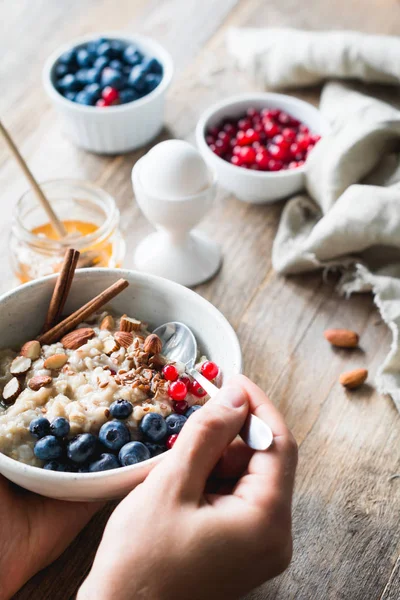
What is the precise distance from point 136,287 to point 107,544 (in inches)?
17.2

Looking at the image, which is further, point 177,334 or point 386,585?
point 177,334

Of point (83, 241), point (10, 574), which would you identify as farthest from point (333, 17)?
point (10, 574)

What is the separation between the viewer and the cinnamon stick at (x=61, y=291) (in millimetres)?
1084

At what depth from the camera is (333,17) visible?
6.95 feet

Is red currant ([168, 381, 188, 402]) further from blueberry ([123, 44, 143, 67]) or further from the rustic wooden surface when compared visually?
blueberry ([123, 44, 143, 67])

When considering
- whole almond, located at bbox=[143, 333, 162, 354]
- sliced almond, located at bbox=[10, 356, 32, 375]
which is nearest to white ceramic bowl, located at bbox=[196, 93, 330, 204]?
whole almond, located at bbox=[143, 333, 162, 354]

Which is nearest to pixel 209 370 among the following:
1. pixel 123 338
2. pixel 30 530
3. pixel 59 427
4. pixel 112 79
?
pixel 123 338

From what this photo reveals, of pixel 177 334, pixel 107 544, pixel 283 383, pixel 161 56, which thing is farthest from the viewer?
pixel 161 56

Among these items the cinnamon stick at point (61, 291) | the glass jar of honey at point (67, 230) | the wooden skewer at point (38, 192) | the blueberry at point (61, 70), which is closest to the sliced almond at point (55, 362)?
the cinnamon stick at point (61, 291)

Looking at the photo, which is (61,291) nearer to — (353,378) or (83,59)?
(353,378)

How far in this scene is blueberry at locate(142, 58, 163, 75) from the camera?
1.72 metres

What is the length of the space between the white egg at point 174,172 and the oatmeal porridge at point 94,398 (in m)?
0.33

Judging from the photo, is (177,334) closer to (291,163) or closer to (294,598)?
(294,598)

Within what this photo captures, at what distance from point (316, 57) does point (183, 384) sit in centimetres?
115
